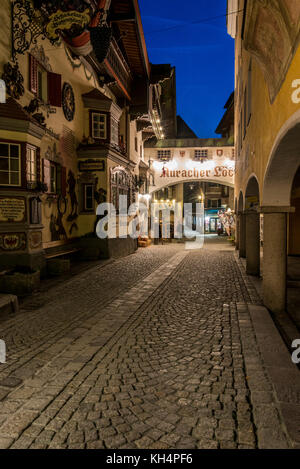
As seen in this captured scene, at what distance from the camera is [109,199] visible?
15141 millimetres

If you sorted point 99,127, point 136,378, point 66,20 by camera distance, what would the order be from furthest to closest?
1. point 99,127
2. point 66,20
3. point 136,378

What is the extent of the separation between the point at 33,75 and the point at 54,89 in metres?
0.99

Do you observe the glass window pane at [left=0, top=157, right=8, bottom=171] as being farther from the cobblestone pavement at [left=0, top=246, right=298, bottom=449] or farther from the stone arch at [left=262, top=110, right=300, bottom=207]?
the stone arch at [left=262, top=110, right=300, bottom=207]

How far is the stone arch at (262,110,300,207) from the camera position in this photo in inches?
189

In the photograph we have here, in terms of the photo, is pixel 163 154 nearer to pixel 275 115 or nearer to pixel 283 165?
pixel 283 165

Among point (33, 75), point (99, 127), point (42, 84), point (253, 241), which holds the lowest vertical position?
point (253, 241)

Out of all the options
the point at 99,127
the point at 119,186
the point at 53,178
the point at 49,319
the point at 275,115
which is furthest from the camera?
the point at 119,186

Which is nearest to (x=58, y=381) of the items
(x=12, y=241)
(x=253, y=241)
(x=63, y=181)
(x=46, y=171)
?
(x=12, y=241)

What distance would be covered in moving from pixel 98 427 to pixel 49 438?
0.44m

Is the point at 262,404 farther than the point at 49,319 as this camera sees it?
No

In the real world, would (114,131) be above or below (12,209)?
above

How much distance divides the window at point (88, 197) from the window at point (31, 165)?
4.93 m

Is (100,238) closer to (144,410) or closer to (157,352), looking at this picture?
(157,352)

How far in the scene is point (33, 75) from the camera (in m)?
10.4
